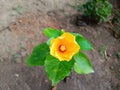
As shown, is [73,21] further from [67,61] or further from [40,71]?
[67,61]

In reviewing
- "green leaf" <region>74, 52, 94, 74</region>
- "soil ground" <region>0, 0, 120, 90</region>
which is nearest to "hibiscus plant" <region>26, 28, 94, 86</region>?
"green leaf" <region>74, 52, 94, 74</region>

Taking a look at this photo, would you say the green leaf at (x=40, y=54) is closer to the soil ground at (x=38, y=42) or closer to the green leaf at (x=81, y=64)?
the green leaf at (x=81, y=64)

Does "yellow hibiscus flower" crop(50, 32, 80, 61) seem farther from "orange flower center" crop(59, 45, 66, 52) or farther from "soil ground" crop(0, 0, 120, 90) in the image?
"soil ground" crop(0, 0, 120, 90)

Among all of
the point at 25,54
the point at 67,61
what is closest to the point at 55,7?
the point at 25,54

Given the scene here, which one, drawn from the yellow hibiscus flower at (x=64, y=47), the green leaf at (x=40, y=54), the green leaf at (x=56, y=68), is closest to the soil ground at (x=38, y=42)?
the green leaf at (x=40, y=54)

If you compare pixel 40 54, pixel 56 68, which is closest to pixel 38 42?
pixel 40 54

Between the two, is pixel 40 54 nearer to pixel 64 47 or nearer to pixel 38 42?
pixel 64 47
